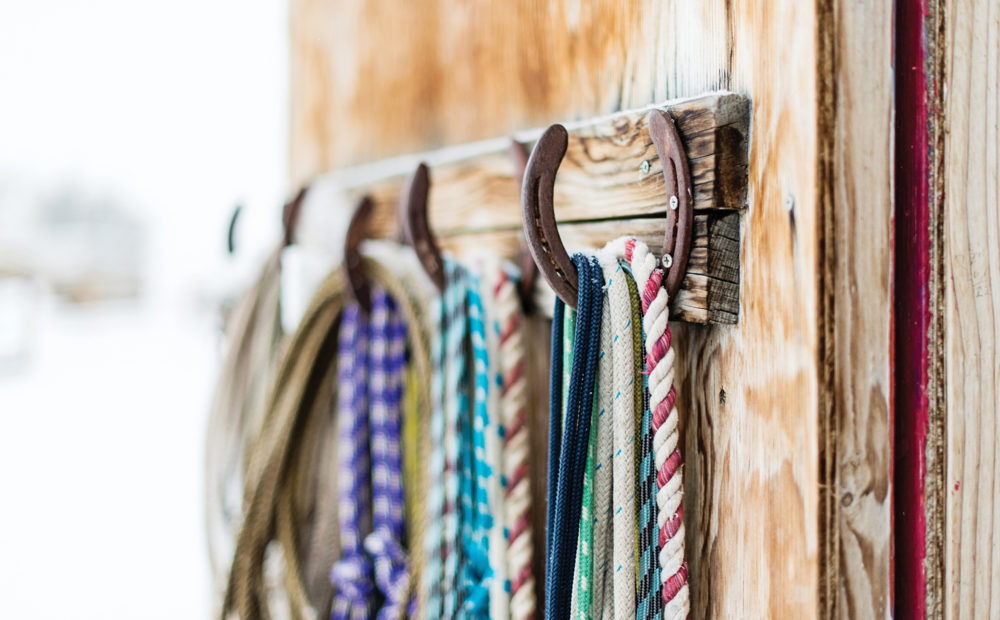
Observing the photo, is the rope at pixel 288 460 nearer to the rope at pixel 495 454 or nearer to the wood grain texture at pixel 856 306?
the rope at pixel 495 454

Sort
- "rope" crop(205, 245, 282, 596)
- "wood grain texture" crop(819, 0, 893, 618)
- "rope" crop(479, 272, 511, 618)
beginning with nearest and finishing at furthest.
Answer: "wood grain texture" crop(819, 0, 893, 618) → "rope" crop(479, 272, 511, 618) → "rope" crop(205, 245, 282, 596)

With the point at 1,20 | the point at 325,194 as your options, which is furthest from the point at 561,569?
the point at 1,20

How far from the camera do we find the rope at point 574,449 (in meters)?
0.50

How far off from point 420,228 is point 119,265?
11.8ft

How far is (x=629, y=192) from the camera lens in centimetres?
55

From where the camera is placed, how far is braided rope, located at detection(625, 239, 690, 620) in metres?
0.49

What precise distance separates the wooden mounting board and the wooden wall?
1 centimetres

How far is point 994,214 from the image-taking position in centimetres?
44

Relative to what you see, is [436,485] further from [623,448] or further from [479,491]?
[623,448]

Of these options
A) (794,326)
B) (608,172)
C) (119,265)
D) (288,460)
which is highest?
(119,265)

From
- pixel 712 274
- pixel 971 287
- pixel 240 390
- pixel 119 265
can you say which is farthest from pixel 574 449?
pixel 119 265

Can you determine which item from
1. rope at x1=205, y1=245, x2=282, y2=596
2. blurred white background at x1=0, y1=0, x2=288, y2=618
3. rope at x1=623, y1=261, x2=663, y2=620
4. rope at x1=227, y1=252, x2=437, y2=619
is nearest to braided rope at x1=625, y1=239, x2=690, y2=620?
rope at x1=623, y1=261, x2=663, y2=620

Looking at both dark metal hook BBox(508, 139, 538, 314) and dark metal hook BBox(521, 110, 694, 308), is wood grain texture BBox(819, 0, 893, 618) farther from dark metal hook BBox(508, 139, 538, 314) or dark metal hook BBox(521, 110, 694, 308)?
dark metal hook BBox(508, 139, 538, 314)

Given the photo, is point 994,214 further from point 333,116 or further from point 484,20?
point 333,116
